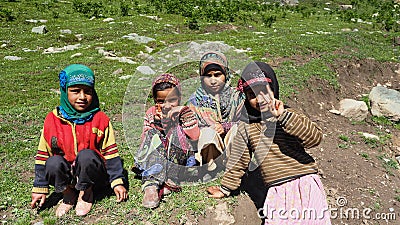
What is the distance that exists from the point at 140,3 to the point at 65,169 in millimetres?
28470

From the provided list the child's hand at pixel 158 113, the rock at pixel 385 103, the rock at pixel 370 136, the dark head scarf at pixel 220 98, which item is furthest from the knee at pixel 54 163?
the rock at pixel 385 103

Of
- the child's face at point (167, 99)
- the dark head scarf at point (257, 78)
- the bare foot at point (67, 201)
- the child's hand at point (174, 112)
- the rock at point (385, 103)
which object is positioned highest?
the dark head scarf at point (257, 78)

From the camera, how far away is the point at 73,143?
4.00 m

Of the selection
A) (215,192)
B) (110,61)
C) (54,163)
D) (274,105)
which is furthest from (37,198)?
(110,61)

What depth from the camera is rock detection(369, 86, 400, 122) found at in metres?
9.03

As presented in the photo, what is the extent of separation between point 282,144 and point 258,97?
2.15 ft

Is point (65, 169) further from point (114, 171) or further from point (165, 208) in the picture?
point (165, 208)

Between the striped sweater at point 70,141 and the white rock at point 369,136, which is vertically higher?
the striped sweater at point 70,141

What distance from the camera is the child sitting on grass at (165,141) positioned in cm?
423

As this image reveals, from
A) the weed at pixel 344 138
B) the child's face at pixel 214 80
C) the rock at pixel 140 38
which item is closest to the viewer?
the child's face at pixel 214 80

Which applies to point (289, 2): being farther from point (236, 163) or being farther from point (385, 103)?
point (236, 163)

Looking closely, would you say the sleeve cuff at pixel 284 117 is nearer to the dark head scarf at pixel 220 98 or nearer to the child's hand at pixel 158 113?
the dark head scarf at pixel 220 98

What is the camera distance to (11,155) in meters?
5.64

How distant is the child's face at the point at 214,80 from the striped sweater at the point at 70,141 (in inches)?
58.5
